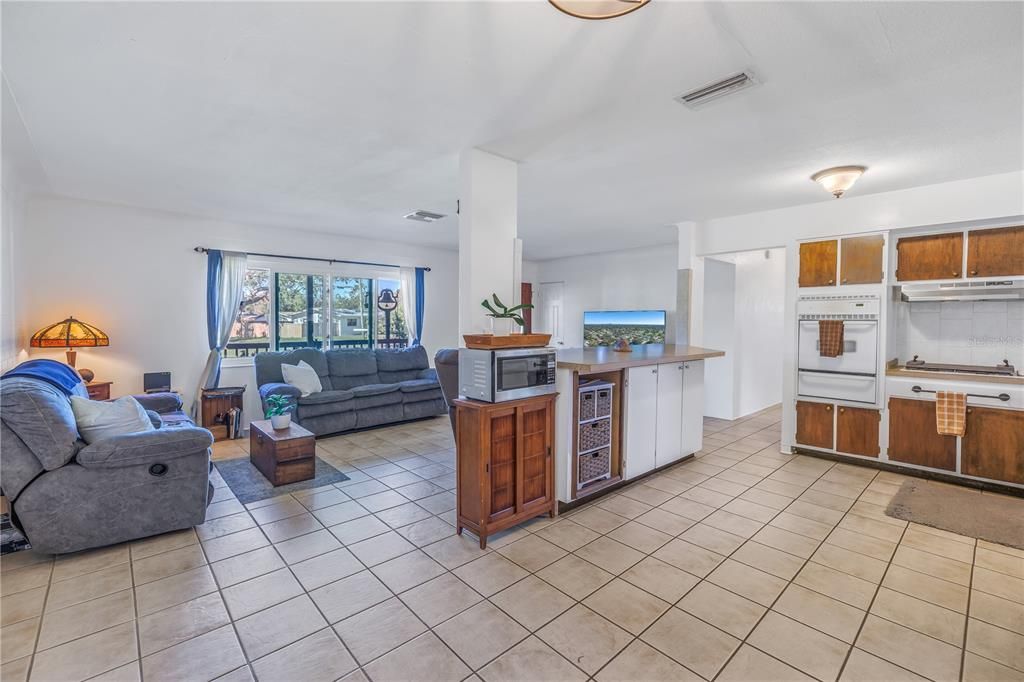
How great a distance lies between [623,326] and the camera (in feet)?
24.5

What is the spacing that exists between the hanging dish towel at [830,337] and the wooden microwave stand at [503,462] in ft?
9.93

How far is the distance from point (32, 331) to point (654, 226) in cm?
656

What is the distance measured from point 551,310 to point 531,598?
6.91 metres

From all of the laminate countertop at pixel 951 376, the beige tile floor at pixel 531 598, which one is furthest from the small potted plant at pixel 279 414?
the laminate countertop at pixel 951 376

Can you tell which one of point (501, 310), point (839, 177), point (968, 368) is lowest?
point (968, 368)

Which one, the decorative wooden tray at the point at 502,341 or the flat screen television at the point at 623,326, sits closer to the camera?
the decorative wooden tray at the point at 502,341

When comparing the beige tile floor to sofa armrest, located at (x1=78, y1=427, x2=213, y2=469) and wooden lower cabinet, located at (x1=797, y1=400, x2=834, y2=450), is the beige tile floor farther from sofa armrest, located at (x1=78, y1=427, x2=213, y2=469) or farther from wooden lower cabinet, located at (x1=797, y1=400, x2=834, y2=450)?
A: wooden lower cabinet, located at (x1=797, y1=400, x2=834, y2=450)

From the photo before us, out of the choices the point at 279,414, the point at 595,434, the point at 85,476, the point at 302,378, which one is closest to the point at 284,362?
the point at 302,378

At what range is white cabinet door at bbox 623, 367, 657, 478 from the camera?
3.66m

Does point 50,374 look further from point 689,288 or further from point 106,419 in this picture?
point 689,288

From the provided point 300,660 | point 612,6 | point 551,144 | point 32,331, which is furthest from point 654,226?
point 32,331

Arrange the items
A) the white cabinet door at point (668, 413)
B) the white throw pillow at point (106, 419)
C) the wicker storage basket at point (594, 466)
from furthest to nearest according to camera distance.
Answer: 1. the white cabinet door at point (668, 413)
2. the wicker storage basket at point (594, 466)
3. the white throw pillow at point (106, 419)

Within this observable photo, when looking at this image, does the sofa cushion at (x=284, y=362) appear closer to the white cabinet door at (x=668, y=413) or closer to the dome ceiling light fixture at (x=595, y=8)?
the white cabinet door at (x=668, y=413)

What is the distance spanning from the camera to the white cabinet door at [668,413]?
3971 mm
